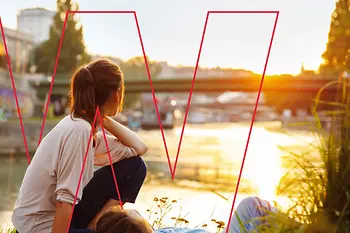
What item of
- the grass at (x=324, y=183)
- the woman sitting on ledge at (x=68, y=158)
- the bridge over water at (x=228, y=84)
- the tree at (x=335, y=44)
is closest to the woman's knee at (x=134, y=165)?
the woman sitting on ledge at (x=68, y=158)

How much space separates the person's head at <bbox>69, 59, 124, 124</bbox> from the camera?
1.94 meters

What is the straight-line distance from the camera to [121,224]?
5.33 feet

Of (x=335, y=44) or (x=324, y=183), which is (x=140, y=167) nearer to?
(x=324, y=183)

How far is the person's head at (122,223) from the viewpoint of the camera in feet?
5.33

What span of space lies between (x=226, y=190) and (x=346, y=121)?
9.45m

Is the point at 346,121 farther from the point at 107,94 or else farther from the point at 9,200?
the point at 9,200

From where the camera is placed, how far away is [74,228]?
209 cm

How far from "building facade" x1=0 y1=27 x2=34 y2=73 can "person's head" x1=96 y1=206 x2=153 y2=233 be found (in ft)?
164

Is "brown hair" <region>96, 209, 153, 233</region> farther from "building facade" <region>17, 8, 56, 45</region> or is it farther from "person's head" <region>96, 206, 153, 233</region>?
"building facade" <region>17, 8, 56, 45</region>

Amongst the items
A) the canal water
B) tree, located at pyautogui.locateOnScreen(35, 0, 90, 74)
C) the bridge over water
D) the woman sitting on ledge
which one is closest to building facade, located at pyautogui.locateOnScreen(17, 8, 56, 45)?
tree, located at pyautogui.locateOnScreen(35, 0, 90, 74)

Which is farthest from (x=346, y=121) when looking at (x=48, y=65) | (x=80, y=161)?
(x=48, y=65)

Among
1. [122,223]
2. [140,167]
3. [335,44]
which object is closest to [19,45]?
[335,44]

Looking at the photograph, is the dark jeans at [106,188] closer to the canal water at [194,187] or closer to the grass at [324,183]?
the grass at [324,183]

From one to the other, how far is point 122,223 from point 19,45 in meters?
52.1
